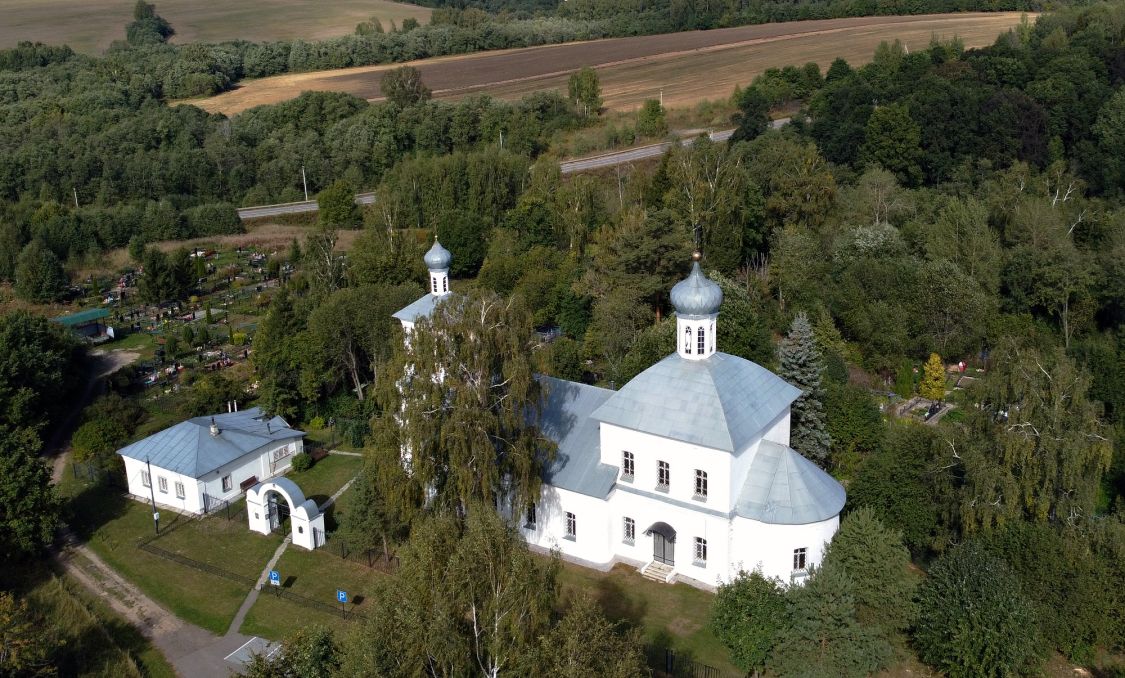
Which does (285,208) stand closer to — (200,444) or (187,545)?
(200,444)

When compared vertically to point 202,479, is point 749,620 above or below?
above

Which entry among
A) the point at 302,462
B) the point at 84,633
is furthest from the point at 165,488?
the point at 84,633

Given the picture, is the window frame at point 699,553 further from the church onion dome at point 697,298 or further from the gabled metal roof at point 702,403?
→ the church onion dome at point 697,298

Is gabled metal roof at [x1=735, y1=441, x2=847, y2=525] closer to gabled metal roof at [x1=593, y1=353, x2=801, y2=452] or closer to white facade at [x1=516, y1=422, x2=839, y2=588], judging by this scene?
white facade at [x1=516, y1=422, x2=839, y2=588]

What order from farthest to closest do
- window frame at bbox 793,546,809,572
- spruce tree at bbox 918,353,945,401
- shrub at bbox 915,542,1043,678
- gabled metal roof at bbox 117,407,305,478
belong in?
spruce tree at bbox 918,353,945,401 < gabled metal roof at bbox 117,407,305,478 < window frame at bbox 793,546,809,572 < shrub at bbox 915,542,1043,678

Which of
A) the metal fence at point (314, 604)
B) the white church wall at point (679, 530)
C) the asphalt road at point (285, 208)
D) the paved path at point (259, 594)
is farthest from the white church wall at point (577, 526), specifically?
the asphalt road at point (285, 208)

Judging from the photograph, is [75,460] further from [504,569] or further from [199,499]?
[504,569]

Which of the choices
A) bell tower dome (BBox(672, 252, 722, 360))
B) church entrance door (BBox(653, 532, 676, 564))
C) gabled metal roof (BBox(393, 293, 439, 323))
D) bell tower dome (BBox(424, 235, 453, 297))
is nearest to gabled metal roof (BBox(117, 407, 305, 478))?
gabled metal roof (BBox(393, 293, 439, 323))
